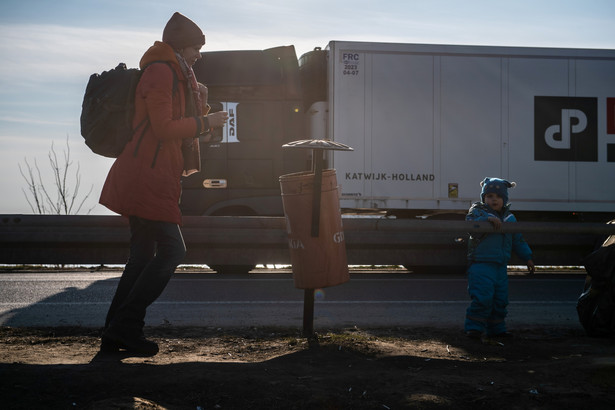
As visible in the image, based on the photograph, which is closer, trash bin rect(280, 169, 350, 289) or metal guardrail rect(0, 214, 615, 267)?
trash bin rect(280, 169, 350, 289)

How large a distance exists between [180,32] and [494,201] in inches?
112

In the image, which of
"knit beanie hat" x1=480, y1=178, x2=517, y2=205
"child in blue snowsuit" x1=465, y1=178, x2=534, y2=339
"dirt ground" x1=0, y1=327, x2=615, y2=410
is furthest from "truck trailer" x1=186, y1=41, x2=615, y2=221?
"dirt ground" x1=0, y1=327, x2=615, y2=410

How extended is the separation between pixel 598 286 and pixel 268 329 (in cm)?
252

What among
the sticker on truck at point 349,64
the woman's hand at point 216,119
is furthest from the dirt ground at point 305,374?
the sticker on truck at point 349,64

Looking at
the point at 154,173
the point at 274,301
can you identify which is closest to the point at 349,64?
the point at 274,301

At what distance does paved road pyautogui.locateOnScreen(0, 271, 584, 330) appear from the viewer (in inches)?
261

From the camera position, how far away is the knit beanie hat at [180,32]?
4387mm

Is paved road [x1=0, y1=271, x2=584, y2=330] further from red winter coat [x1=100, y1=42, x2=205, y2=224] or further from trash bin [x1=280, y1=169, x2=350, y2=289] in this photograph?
red winter coat [x1=100, y1=42, x2=205, y2=224]

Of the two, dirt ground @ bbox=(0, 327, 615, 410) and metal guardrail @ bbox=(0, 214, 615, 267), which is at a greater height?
metal guardrail @ bbox=(0, 214, 615, 267)

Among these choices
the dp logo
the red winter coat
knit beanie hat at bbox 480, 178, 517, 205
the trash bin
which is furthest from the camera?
the dp logo

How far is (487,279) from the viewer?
543 centimetres

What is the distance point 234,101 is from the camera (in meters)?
10.8

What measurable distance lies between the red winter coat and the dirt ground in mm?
902

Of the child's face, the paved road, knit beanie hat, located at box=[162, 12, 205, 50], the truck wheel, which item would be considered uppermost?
knit beanie hat, located at box=[162, 12, 205, 50]
